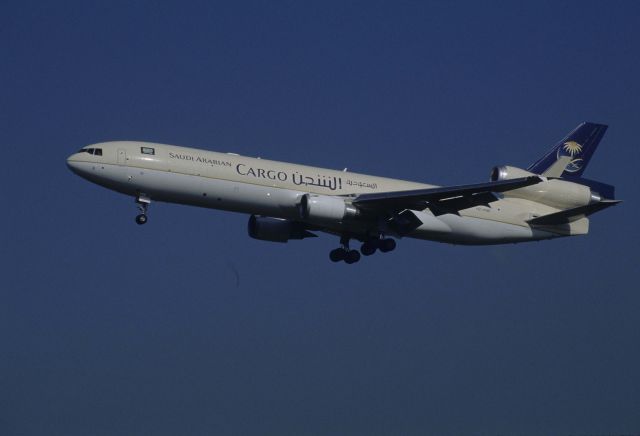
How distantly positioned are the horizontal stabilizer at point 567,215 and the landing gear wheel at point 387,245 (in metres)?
7.78

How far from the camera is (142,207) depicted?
54219 mm

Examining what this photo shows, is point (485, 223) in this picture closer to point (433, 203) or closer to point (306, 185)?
point (433, 203)

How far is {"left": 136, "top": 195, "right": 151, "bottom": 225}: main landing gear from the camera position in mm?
53969

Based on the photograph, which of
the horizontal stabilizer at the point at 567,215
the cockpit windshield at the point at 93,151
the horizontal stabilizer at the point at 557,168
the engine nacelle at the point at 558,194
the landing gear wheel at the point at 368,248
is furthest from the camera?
the horizontal stabilizer at the point at 557,168

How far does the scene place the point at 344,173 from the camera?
5819 cm

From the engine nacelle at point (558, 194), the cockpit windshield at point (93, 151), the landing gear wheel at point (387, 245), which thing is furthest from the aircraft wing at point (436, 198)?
the cockpit windshield at point (93, 151)

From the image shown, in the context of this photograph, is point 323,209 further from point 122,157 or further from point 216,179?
point 122,157

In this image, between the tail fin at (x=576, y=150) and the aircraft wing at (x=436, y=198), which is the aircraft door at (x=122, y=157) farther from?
the tail fin at (x=576, y=150)

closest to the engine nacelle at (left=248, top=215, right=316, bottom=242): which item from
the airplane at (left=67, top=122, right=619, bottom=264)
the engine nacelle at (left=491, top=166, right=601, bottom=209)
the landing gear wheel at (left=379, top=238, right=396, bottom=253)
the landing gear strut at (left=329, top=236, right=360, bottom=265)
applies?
the airplane at (left=67, top=122, right=619, bottom=264)

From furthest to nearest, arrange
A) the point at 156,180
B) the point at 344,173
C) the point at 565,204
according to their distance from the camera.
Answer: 1. the point at 565,204
2. the point at 344,173
3. the point at 156,180

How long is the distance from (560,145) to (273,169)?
59.9 feet

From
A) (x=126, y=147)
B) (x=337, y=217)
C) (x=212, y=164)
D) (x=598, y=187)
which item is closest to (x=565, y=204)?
(x=598, y=187)

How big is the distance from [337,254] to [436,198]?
8298 mm

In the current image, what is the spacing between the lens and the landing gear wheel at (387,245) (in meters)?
59.3
